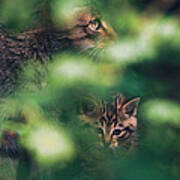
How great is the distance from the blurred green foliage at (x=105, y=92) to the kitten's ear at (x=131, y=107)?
0.05 m

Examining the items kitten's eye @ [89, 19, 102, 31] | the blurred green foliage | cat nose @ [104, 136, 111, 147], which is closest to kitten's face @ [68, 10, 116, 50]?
kitten's eye @ [89, 19, 102, 31]

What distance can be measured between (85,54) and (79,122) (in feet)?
1.48

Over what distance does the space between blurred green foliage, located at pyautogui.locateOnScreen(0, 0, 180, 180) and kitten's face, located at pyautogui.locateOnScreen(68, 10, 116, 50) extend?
0.10 metres

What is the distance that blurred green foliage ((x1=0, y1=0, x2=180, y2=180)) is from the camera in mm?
1524

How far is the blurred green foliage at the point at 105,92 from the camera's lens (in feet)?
5.00

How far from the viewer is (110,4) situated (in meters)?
1.93

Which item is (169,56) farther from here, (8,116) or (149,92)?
(8,116)

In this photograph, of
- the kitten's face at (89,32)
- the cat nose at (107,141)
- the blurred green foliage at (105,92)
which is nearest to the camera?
the blurred green foliage at (105,92)

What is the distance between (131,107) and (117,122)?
0.13m

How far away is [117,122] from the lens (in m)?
2.05

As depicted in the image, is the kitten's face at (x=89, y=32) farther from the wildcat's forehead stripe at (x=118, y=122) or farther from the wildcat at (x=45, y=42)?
the wildcat's forehead stripe at (x=118, y=122)

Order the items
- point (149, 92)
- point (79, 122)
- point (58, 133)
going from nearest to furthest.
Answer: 1. point (58, 133)
2. point (79, 122)
3. point (149, 92)

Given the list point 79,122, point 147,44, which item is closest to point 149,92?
point 147,44

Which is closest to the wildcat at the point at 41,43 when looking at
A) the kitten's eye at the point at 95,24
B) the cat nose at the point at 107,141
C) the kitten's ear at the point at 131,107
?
the kitten's eye at the point at 95,24
